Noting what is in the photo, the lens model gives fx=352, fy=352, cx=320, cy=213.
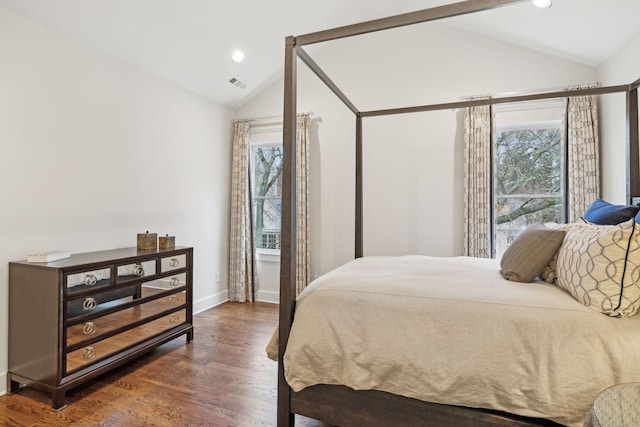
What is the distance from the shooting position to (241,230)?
4387 millimetres

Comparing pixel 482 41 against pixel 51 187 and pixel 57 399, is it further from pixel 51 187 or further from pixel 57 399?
pixel 57 399

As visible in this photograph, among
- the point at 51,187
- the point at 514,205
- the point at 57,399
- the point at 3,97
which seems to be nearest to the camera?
the point at 57,399

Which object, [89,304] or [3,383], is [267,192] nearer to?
[89,304]

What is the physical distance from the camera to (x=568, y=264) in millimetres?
1612

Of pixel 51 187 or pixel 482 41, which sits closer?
pixel 51 187

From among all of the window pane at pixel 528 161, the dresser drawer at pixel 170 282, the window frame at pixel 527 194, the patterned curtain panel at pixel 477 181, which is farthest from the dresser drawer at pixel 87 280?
the window pane at pixel 528 161

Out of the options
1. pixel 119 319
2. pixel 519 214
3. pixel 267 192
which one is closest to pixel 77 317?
pixel 119 319

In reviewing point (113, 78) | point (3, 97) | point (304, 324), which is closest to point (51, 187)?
point (3, 97)

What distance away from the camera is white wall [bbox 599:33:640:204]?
271 cm

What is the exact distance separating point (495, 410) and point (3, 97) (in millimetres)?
3246

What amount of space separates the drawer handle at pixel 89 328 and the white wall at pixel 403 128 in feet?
7.71

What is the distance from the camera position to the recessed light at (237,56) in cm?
363

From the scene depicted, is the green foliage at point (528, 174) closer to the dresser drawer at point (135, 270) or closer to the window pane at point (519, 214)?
the window pane at point (519, 214)

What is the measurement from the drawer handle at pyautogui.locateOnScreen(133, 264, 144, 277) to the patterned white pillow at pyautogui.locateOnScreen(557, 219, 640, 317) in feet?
8.93
